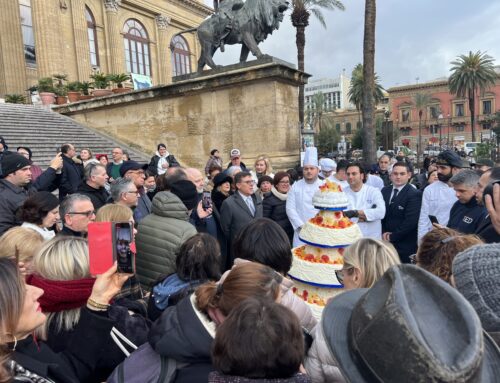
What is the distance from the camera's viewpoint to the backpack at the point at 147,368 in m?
1.52

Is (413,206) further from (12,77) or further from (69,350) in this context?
(12,77)

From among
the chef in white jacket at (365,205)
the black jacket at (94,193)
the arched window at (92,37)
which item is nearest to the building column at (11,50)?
the arched window at (92,37)

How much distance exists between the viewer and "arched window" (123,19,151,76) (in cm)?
2842

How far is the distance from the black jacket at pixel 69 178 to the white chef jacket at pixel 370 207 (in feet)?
14.2

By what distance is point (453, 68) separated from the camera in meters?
48.3

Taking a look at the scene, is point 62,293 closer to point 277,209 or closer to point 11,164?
point 11,164

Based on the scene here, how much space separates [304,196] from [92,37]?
26585 millimetres

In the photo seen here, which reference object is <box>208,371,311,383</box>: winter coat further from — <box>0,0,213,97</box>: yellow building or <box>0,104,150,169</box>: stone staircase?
<box>0,0,213,97</box>: yellow building

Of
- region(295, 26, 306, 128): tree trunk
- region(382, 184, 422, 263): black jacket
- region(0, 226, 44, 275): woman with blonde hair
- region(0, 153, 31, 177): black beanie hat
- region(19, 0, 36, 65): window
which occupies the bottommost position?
region(382, 184, 422, 263): black jacket

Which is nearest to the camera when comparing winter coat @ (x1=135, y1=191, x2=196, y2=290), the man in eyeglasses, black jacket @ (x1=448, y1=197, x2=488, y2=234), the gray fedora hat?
the gray fedora hat

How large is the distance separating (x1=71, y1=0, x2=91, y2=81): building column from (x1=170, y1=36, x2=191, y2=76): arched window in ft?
29.1

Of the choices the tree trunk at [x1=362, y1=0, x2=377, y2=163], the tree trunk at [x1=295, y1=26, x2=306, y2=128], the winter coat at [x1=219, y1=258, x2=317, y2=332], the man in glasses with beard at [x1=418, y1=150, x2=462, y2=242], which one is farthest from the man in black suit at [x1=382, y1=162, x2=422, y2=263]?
the tree trunk at [x1=295, y1=26, x2=306, y2=128]

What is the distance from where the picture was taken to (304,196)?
199 inches

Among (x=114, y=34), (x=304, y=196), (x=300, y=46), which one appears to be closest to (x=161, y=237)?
(x=304, y=196)
